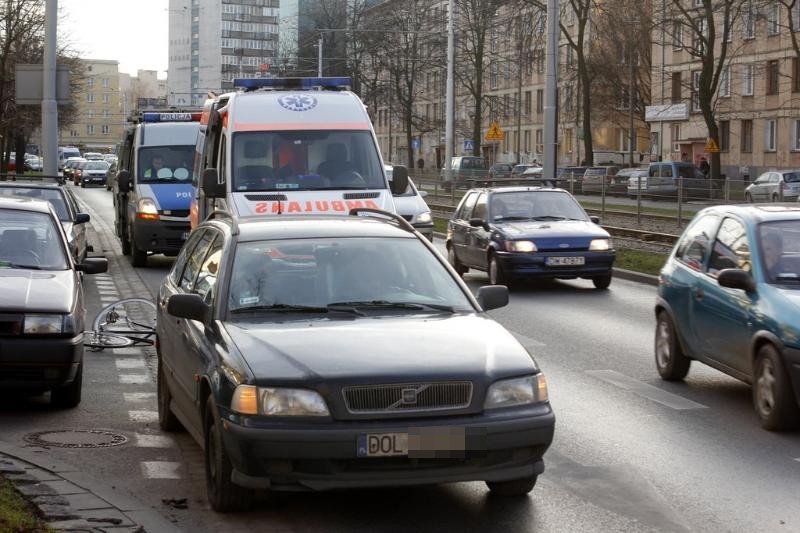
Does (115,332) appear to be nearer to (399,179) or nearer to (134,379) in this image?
(134,379)

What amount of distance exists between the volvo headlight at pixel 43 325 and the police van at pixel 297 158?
251 inches

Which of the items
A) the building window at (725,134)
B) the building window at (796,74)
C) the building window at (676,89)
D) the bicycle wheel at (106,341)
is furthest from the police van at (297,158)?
the building window at (676,89)

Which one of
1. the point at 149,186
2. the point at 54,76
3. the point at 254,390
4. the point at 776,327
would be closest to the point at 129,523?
the point at 254,390

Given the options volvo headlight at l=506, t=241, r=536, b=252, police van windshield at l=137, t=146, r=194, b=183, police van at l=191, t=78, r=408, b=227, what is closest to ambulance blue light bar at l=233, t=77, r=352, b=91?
police van at l=191, t=78, r=408, b=227

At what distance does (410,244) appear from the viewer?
8.23m

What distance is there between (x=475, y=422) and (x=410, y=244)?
75.6 inches

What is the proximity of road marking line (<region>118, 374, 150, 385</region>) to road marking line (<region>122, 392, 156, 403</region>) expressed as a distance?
570 millimetres

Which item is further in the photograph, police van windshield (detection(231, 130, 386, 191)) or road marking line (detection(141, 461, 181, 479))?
police van windshield (detection(231, 130, 386, 191))

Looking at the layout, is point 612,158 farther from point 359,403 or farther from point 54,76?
point 359,403

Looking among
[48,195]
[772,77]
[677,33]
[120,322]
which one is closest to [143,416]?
[120,322]

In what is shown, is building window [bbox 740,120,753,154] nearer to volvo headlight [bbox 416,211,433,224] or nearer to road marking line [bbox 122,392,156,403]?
volvo headlight [bbox 416,211,433,224]

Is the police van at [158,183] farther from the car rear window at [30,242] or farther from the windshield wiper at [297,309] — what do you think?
the windshield wiper at [297,309]

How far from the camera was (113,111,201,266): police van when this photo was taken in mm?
24812

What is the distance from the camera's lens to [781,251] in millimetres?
10320
